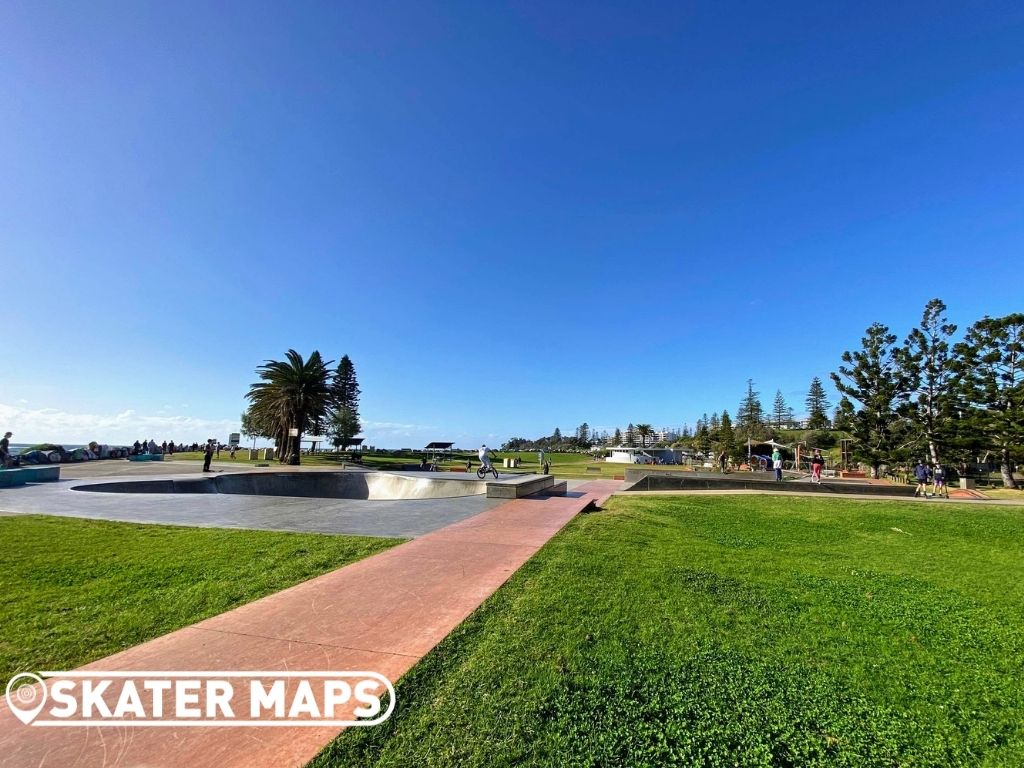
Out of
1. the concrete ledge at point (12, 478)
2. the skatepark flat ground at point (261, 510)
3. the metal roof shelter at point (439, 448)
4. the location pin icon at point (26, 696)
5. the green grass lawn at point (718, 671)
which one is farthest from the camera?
the metal roof shelter at point (439, 448)

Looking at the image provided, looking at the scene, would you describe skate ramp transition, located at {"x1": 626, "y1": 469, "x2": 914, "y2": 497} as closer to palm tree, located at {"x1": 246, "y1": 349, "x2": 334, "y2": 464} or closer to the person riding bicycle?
the person riding bicycle

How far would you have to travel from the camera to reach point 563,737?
8.20 feet

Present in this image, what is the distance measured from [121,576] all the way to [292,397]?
109 ft

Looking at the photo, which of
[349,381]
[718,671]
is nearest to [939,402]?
[718,671]

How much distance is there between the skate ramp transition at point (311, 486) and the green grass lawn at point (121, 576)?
6.88 metres

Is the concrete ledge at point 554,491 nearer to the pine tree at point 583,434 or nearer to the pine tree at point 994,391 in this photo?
the pine tree at point 994,391

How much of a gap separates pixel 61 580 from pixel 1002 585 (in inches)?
448

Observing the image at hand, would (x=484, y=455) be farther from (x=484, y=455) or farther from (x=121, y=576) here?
(x=121, y=576)

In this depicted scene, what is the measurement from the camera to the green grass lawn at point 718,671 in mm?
2449

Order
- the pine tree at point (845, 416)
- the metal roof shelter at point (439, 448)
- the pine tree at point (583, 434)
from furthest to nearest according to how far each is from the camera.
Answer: the pine tree at point (583, 434) < the metal roof shelter at point (439, 448) < the pine tree at point (845, 416)

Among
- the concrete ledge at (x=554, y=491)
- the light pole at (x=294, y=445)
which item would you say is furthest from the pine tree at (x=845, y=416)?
the light pole at (x=294, y=445)

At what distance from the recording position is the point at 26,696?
2.83 m

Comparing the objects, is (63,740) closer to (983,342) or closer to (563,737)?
(563,737)

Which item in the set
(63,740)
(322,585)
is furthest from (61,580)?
(63,740)
